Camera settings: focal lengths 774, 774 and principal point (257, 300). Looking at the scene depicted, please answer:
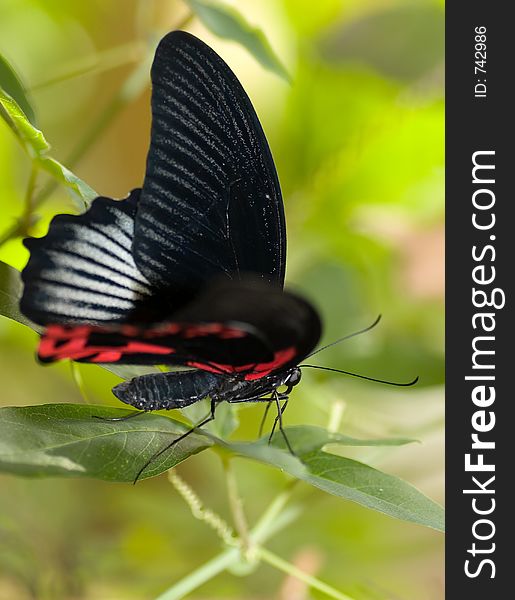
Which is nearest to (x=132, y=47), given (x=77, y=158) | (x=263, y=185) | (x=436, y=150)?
(x=77, y=158)

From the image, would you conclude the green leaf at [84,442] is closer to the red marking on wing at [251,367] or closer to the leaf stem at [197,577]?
the red marking on wing at [251,367]

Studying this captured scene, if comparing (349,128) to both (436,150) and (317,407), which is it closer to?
(436,150)

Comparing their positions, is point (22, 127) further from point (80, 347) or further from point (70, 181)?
point (80, 347)

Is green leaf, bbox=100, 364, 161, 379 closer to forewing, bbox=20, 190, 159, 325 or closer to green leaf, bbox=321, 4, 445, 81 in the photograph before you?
forewing, bbox=20, 190, 159, 325

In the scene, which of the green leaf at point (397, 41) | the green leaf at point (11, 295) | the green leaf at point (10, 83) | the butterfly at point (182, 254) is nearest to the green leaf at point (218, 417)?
the butterfly at point (182, 254)

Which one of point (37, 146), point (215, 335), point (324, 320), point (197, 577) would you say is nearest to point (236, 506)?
point (197, 577)
